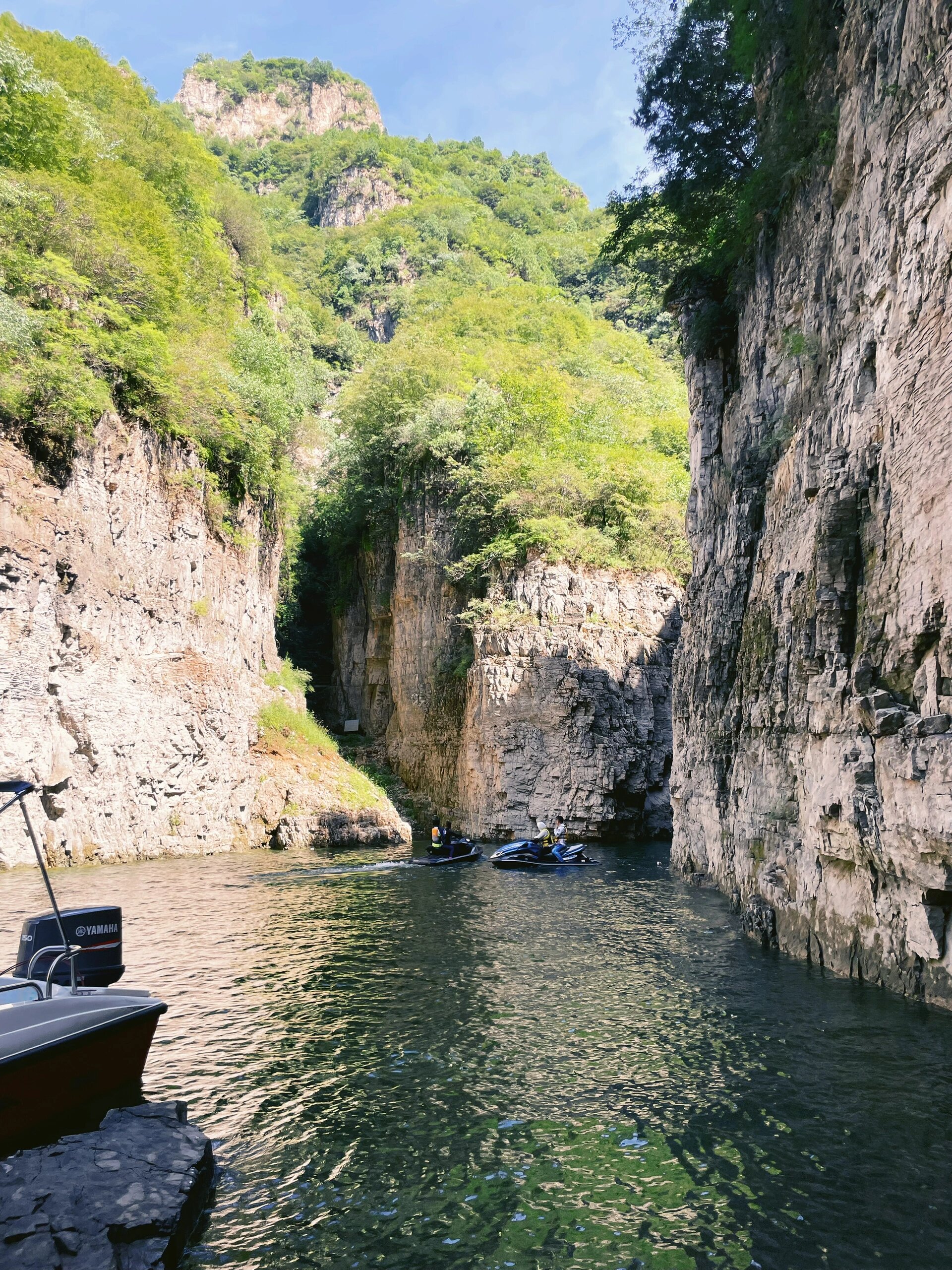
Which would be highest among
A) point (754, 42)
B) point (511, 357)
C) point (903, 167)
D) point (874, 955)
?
point (511, 357)

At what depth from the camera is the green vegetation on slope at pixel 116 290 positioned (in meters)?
25.4

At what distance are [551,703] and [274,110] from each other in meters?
119

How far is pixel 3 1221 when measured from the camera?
5133 millimetres

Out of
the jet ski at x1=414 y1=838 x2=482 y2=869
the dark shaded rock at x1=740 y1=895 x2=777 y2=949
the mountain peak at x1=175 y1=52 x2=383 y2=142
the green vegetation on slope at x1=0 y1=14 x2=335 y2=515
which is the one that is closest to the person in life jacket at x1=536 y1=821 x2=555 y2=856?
the jet ski at x1=414 y1=838 x2=482 y2=869

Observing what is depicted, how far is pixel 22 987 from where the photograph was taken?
775 centimetres

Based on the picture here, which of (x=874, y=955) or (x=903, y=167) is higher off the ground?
(x=903, y=167)

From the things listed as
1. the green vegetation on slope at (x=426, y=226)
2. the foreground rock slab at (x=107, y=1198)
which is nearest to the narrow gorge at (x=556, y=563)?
the foreground rock slab at (x=107, y=1198)

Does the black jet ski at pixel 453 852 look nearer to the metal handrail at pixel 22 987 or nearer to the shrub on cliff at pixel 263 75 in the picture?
the metal handrail at pixel 22 987

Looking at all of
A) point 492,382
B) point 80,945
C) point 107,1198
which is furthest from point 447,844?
point 492,382

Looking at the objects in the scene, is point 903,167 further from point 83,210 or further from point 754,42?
point 83,210

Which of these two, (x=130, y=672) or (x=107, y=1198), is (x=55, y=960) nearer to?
(x=107, y=1198)

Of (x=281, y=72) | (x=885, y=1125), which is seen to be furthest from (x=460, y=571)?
(x=281, y=72)

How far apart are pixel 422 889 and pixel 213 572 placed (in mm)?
16803

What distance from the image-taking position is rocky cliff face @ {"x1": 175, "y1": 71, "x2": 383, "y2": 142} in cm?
11444
